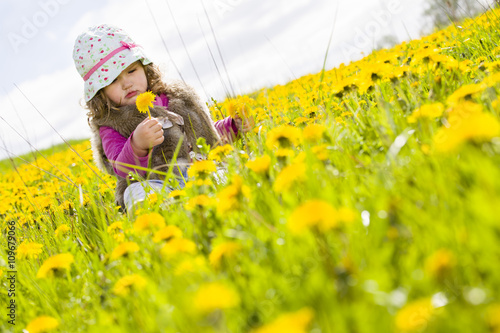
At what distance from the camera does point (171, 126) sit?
3.79 m

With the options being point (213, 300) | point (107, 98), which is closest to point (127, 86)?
point (107, 98)

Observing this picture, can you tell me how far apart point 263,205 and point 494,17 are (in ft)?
12.4

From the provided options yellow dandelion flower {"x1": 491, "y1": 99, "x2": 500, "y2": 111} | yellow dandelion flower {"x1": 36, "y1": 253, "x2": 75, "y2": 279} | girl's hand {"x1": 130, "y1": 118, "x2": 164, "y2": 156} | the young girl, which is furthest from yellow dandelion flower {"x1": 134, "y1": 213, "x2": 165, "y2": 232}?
the young girl

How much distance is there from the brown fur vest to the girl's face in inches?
4.9

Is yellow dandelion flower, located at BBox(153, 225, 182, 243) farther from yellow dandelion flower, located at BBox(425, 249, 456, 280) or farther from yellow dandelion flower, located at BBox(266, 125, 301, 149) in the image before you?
yellow dandelion flower, located at BBox(425, 249, 456, 280)

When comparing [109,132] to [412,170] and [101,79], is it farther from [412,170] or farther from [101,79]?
[412,170]

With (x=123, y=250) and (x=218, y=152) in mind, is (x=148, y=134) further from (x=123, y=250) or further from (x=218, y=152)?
(x=123, y=250)

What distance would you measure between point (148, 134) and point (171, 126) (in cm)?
66

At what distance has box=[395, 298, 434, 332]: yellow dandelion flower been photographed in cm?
69

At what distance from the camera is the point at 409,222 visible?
3.49ft

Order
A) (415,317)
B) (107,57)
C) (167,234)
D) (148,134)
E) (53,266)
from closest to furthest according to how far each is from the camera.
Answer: (415,317)
(167,234)
(53,266)
(148,134)
(107,57)

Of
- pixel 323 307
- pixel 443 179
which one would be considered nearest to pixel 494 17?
pixel 443 179

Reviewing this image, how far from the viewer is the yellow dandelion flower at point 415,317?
69cm

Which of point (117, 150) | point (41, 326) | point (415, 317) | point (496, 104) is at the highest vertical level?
point (117, 150)
